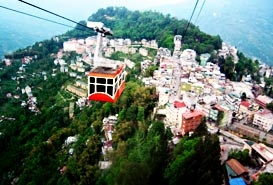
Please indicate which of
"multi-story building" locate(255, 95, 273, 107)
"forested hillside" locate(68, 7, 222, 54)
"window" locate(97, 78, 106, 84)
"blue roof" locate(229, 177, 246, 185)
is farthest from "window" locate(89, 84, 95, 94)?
"forested hillside" locate(68, 7, 222, 54)

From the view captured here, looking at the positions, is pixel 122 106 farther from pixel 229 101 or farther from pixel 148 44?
pixel 148 44

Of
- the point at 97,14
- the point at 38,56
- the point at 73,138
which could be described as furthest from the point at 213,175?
the point at 97,14

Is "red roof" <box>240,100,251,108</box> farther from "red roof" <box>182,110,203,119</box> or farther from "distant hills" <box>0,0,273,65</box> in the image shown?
"distant hills" <box>0,0,273,65</box>

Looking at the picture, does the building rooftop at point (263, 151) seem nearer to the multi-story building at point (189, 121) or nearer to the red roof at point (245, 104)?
the multi-story building at point (189, 121)

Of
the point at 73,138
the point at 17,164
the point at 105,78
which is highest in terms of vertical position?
the point at 105,78

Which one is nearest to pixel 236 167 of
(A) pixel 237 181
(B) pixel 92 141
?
(A) pixel 237 181
